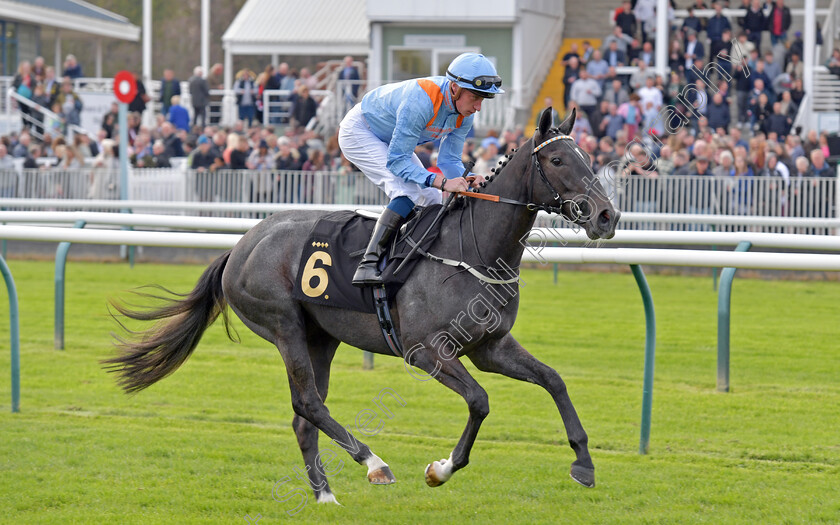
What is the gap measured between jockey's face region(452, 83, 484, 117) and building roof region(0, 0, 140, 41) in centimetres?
2151

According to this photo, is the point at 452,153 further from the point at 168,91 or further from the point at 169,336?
the point at 168,91

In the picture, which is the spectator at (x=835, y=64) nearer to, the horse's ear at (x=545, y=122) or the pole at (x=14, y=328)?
the pole at (x=14, y=328)

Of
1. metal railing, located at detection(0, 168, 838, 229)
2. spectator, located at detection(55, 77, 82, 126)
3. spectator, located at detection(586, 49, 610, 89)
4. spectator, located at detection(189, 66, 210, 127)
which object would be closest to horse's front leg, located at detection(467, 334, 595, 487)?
metal railing, located at detection(0, 168, 838, 229)

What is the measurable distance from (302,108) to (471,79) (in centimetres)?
1415

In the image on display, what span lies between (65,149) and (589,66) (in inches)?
316

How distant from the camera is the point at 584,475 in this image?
419cm

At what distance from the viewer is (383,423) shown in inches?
239

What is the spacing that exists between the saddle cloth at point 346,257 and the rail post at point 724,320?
2508 millimetres

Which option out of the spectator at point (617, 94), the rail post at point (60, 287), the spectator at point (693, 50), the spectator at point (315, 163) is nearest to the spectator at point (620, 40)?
the spectator at point (693, 50)

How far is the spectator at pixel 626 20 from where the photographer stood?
61.5 feet


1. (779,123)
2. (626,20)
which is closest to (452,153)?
(779,123)

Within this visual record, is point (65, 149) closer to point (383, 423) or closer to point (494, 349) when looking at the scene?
point (383, 423)

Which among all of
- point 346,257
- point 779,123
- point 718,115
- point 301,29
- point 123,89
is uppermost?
point 301,29

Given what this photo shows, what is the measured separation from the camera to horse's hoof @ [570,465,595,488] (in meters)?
4.18
